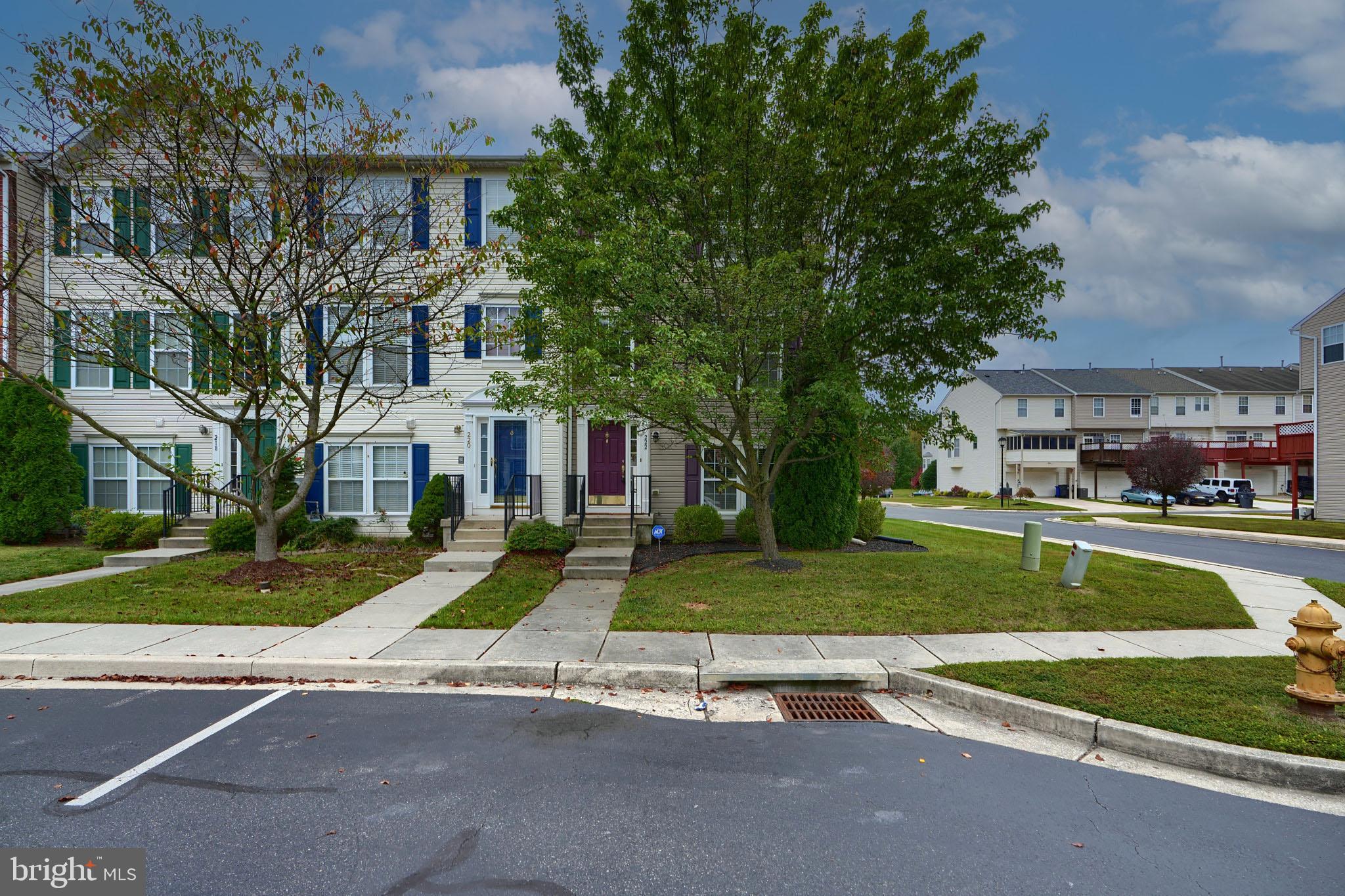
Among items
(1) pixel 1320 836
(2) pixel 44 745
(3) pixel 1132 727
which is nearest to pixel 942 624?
(3) pixel 1132 727

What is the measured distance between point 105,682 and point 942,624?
8.02 metres

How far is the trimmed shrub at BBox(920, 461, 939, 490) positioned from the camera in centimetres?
5294

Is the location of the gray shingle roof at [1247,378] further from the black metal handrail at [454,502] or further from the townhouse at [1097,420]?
the black metal handrail at [454,502]

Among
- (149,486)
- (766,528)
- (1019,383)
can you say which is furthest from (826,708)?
(1019,383)

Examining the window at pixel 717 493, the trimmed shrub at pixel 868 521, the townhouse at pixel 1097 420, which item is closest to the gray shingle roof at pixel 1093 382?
the townhouse at pixel 1097 420

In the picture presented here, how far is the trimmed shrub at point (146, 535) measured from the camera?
493 inches

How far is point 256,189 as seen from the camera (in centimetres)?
1048

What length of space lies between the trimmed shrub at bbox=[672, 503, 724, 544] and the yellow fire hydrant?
9501 mm

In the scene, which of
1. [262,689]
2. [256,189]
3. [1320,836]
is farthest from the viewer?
[256,189]

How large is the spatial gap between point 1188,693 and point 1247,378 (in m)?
59.6

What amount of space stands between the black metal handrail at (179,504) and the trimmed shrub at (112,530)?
0.60 metres

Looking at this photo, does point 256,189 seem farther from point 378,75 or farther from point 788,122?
point 788,122

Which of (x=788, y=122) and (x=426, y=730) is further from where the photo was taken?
(x=788, y=122)

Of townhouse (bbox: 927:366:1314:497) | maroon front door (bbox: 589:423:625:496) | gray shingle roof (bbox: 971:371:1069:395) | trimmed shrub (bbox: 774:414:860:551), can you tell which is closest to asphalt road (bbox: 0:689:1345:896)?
trimmed shrub (bbox: 774:414:860:551)
